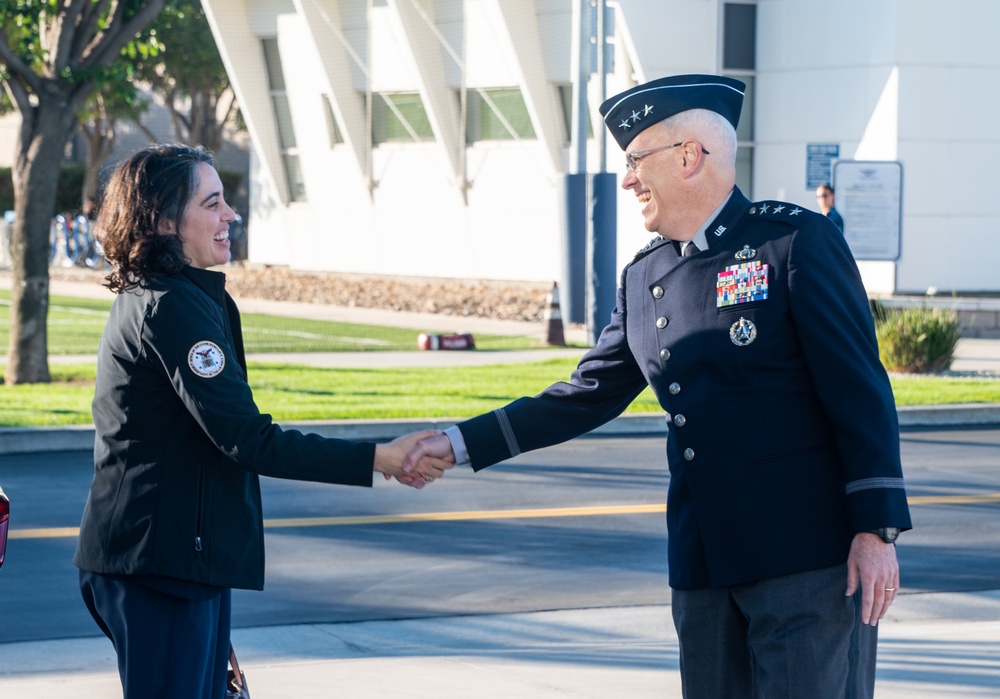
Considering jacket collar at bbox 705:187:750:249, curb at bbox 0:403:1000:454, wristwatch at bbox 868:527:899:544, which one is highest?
jacket collar at bbox 705:187:750:249

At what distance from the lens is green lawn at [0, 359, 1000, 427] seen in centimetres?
1331

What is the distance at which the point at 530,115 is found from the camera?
30469mm

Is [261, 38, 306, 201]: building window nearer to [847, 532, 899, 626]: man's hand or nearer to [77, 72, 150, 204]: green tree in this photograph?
[77, 72, 150, 204]: green tree

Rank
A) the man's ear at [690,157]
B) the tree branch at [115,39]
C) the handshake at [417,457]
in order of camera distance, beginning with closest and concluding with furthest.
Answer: the man's ear at [690,157]
the handshake at [417,457]
the tree branch at [115,39]

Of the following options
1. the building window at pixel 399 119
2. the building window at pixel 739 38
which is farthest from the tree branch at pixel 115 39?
the building window at pixel 399 119

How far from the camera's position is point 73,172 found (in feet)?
178

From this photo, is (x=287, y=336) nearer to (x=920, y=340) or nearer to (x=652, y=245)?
(x=920, y=340)

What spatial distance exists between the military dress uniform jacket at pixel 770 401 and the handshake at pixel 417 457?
81 cm

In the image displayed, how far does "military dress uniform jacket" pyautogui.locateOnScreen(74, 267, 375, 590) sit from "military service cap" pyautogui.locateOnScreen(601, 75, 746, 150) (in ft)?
3.65

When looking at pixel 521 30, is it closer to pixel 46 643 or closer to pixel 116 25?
pixel 116 25

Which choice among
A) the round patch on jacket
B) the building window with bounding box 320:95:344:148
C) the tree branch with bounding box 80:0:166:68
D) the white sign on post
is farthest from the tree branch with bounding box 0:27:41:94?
the building window with bounding box 320:95:344:148

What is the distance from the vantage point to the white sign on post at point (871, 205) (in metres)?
19.9

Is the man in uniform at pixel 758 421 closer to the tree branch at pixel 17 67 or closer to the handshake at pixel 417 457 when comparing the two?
the handshake at pixel 417 457

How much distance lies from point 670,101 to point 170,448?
1.48 m
